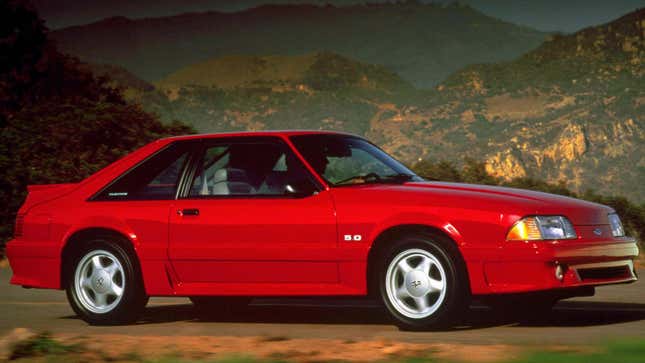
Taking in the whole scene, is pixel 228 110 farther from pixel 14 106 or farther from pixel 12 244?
pixel 12 244

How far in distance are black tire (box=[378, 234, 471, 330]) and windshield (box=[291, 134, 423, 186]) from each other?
839 millimetres

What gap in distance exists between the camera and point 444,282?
26.0 feet

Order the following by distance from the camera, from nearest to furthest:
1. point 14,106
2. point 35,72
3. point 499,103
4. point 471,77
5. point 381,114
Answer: point 14,106 < point 35,72 < point 499,103 < point 471,77 < point 381,114

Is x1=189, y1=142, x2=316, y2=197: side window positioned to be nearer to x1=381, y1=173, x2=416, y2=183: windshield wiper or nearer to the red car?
the red car

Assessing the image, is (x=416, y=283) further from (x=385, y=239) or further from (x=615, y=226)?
(x=615, y=226)

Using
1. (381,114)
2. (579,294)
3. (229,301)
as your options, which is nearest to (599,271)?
(579,294)

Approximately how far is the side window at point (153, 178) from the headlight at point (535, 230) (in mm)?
2962

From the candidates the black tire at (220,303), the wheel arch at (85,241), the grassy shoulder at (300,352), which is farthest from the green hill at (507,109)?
the grassy shoulder at (300,352)

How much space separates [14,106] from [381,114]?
94.8 metres

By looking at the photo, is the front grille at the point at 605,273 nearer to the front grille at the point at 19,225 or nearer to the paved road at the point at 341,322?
the paved road at the point at 341,322

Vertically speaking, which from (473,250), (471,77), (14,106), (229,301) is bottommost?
(229,301)

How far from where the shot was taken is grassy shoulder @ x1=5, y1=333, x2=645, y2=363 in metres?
6.27

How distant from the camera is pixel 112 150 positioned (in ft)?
89.0

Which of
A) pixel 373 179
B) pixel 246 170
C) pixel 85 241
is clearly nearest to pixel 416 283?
pixel 373 179
